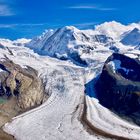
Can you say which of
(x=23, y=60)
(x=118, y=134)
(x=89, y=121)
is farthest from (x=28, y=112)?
(x=23, y=60)

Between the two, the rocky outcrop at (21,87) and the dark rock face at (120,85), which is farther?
the rocky outcrop at (21,87)

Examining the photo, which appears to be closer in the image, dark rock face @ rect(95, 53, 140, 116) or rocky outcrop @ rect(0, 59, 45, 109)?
dark rock face @ rect(95, 53, 140, 116)

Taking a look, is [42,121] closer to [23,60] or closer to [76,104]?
[76,104]

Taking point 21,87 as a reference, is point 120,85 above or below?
above
